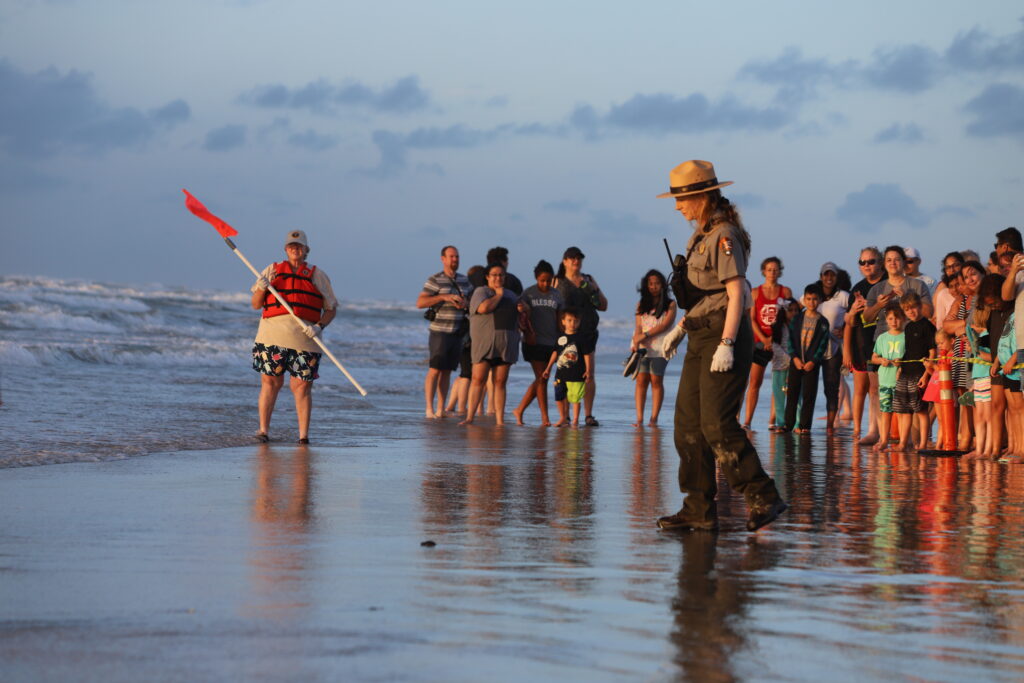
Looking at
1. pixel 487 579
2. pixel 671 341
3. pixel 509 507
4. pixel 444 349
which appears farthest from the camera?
pixel 444 349

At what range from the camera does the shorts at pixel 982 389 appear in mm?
10586

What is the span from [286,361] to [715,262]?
18.2ft

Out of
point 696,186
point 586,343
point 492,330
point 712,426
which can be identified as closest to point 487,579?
point 712,426

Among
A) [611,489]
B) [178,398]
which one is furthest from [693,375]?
[178,398]

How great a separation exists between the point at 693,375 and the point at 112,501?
322cm

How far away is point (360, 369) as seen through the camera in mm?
27297

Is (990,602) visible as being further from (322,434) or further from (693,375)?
(322,434)

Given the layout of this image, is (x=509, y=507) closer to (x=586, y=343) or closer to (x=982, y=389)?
(x=982, y=389)

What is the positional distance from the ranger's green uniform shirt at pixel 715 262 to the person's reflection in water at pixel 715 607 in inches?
44.2

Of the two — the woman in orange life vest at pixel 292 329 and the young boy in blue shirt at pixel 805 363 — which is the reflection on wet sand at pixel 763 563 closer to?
the woman in orange life vest at pixel 292 329

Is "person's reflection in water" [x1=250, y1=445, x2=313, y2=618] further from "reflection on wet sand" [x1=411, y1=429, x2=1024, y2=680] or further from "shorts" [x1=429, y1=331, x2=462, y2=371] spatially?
"shorts" [x1=429, y1=331, x2=462, y2=371]

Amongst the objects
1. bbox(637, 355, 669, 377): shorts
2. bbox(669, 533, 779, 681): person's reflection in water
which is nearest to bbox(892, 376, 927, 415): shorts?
bbox(637, 355, 669, 377): shorts

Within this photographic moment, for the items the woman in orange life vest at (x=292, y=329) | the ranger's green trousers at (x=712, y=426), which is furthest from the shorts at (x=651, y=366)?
the ranger's green trousers at (x=712, y=426)

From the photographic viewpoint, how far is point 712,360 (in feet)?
20.6
